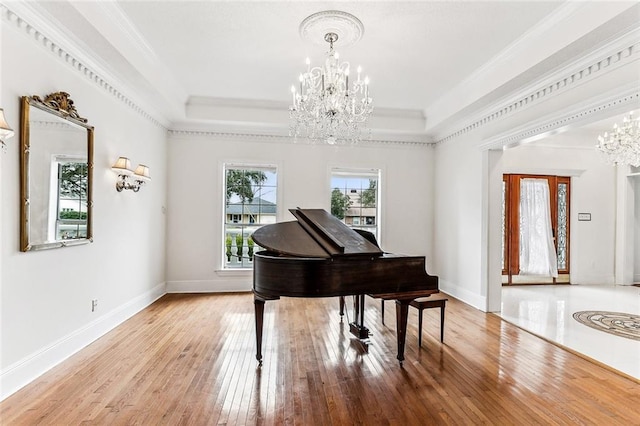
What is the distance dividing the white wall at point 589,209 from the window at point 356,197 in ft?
11.7

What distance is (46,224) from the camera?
278 cm

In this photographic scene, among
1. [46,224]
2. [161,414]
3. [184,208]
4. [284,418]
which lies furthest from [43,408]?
[184,208]

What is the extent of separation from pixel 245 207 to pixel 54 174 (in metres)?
3.33

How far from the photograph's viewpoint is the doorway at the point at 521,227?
6758 millimetres

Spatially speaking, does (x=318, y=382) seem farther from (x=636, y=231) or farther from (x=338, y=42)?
(x=636, y=231)

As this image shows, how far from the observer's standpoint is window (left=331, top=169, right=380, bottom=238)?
6270 mm

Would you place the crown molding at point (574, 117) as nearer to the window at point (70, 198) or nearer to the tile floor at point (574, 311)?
the tile floor at point (574, 311)

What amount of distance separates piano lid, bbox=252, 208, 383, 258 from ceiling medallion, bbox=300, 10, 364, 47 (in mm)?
1740

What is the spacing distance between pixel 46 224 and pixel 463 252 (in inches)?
210

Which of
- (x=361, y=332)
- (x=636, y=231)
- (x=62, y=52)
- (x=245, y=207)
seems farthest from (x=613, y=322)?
(x=62, y=52)

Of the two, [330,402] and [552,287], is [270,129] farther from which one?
[552,287]

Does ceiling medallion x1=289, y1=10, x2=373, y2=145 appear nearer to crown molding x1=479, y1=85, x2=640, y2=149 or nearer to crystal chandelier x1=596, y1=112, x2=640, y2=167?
crown molding x1=479, y1=85, x2=640, y2=149

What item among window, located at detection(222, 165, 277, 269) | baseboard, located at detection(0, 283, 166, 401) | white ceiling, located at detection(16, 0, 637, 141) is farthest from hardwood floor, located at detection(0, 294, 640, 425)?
white ceiling, located at detection(16, 0, 637, 141)

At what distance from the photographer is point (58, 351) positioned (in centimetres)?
294
